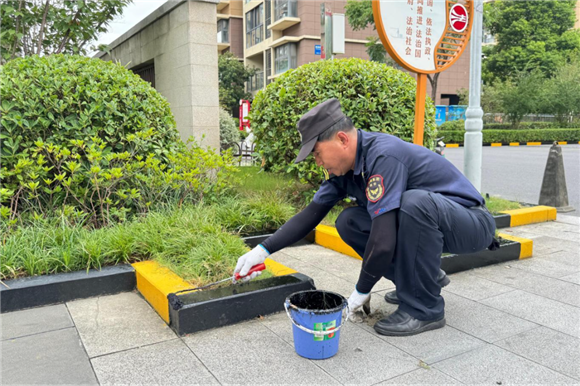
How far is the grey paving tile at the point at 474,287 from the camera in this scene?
359cm

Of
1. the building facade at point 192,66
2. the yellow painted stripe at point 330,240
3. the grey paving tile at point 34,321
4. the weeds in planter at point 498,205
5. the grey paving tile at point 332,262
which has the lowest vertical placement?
the grey paving tile at point 34,321

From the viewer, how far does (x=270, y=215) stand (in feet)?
16.2

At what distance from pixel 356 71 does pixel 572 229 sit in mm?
3224

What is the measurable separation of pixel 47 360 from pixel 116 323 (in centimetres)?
52

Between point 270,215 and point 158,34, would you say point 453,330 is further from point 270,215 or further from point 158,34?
point 158,34

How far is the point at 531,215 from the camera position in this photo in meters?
6.13

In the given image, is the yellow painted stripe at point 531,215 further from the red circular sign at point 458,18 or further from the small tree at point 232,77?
the small tree at point 232,77

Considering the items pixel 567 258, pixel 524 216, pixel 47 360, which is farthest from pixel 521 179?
pixel 47 360

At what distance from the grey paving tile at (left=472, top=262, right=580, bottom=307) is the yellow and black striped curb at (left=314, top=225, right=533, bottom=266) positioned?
5.1 inches

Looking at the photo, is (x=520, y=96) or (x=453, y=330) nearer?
(x=453, y=330)

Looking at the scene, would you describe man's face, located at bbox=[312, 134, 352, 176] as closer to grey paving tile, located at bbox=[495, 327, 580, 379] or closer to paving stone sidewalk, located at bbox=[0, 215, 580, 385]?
paving stone sidewalk, located at bbox=[0, 215, 580, 385]

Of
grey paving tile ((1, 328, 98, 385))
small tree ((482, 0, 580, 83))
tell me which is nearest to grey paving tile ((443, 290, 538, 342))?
grey paving tile ((1, 328, 98, 385))

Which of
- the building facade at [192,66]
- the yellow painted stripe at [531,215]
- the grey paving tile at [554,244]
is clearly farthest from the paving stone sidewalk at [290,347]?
the building facade at [192,66]

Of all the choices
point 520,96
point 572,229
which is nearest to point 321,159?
point 572,229
